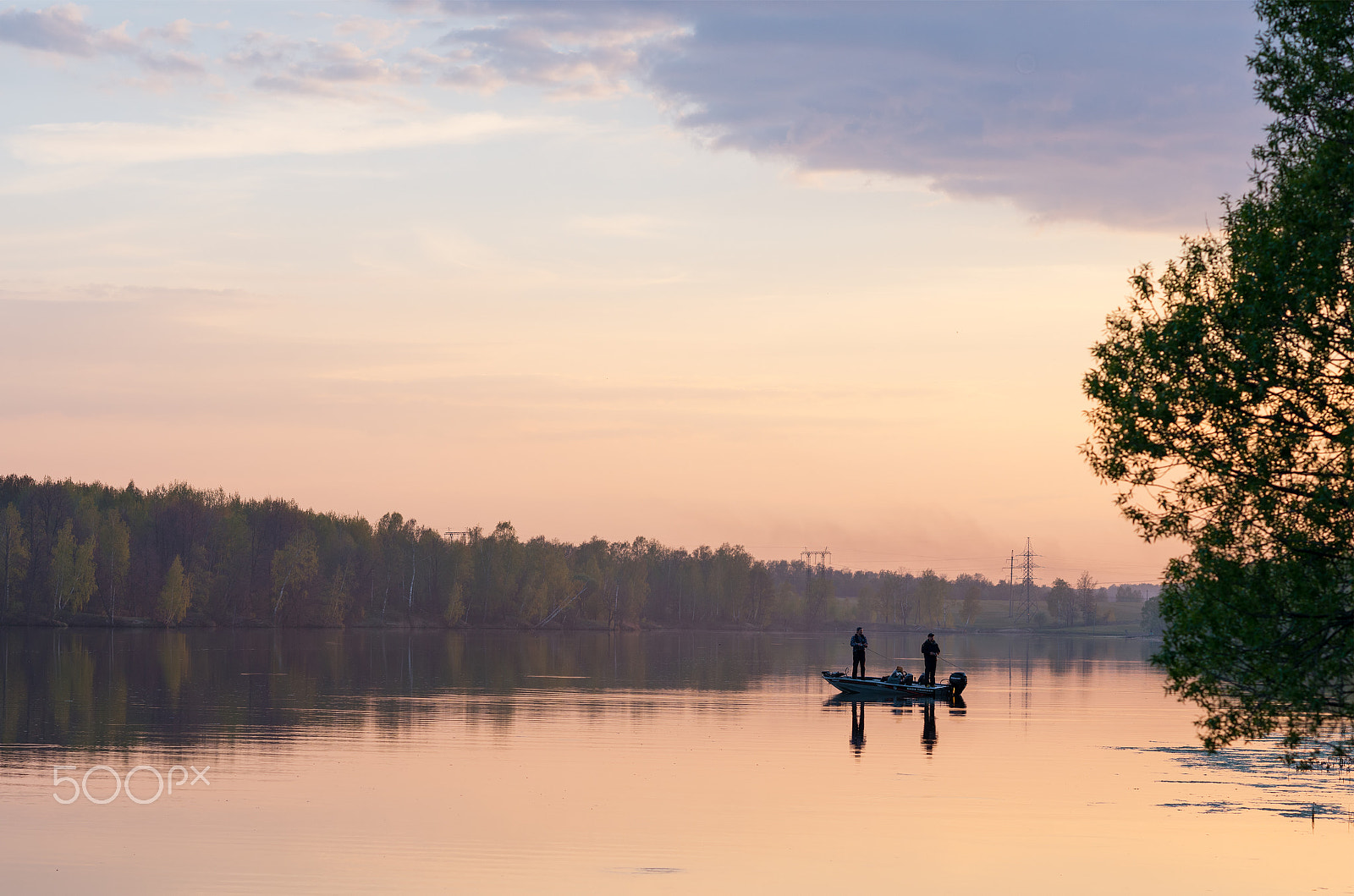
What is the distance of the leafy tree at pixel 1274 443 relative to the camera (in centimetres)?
2177

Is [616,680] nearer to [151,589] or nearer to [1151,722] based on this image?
[1151,722]

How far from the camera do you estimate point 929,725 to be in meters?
43.4

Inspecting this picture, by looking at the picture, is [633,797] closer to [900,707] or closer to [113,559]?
[900,707]

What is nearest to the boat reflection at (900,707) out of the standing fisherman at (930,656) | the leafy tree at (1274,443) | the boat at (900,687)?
the boat at (900,687)

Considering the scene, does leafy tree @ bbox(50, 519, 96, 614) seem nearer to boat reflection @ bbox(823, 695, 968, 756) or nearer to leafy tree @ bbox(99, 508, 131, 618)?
leafy tree @ bbox(99, 508, 131, 618)

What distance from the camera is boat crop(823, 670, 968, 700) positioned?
53406mm

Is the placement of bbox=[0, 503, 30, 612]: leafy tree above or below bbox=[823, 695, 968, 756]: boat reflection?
above

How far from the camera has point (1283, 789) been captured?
29844 millimetres

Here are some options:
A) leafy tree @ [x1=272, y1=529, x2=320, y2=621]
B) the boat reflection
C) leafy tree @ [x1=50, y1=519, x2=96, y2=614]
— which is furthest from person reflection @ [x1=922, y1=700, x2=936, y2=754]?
leafy tree @ [x1=272, y1=529, x2=320, y2=621]

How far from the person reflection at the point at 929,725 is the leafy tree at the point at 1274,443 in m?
14.6

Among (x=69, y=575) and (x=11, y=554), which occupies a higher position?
(x=11, y=554)

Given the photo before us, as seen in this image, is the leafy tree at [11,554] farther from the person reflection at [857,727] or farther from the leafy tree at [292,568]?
the person reflection at [857,727]

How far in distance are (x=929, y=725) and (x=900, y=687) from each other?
10.2 metres

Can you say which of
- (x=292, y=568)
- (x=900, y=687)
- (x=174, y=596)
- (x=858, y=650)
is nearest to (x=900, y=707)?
(x=900, y=687)
